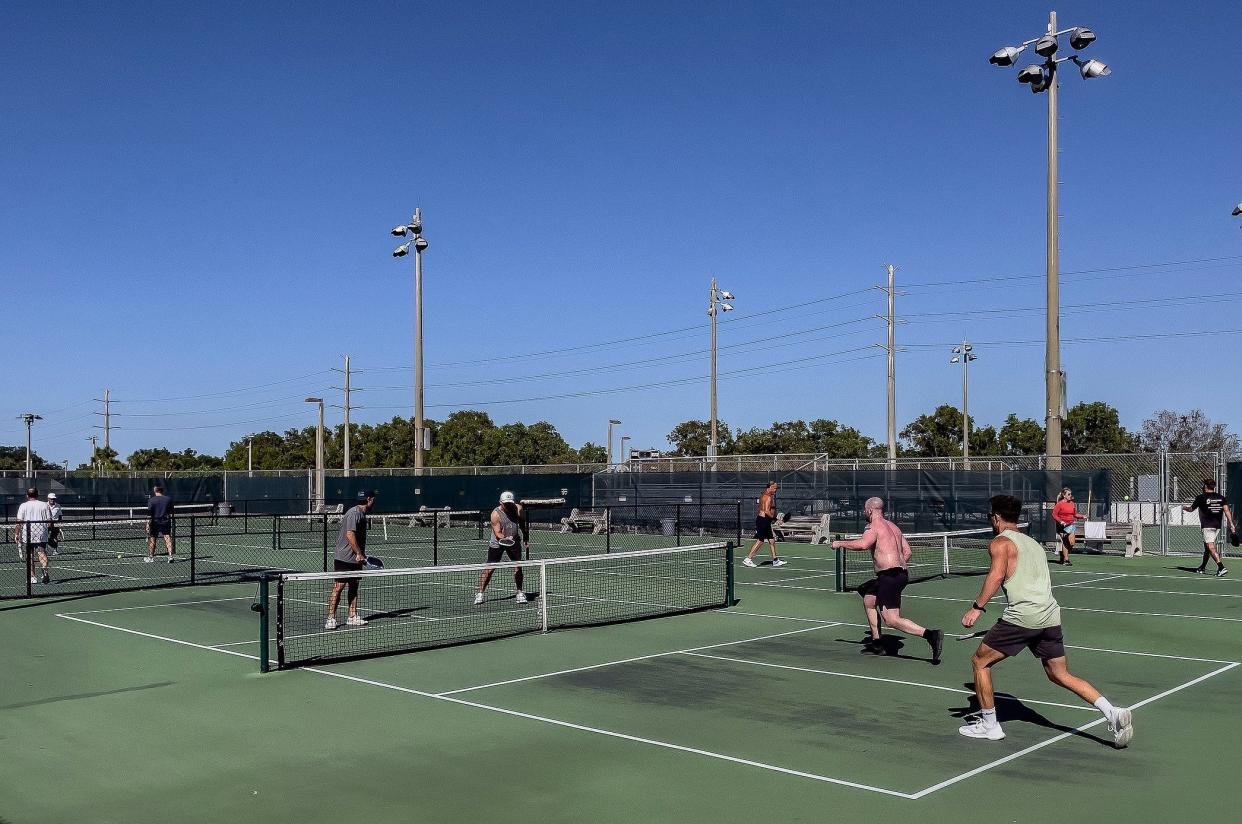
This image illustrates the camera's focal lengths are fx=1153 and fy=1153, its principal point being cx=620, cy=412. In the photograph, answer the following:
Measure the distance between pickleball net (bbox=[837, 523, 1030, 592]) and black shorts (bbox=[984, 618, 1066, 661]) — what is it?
1015 cm

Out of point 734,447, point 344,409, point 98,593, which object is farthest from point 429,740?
point 734,447

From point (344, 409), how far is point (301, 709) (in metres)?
66.9

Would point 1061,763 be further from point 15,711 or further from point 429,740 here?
point 15,711


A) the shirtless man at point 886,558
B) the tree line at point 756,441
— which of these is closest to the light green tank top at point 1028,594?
the shirtless man at point 886,558

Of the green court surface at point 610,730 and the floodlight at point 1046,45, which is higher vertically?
the floodlight at point 1046,45

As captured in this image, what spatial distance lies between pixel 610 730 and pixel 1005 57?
21.2 metres

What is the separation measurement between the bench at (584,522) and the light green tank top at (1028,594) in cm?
2869

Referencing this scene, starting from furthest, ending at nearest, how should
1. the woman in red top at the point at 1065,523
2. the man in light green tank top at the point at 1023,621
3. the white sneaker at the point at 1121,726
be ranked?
the woman in red top at the point at 1065,523, the man in light green tank top at the point at 1023,621, the white sneaker at the point at 1121,726

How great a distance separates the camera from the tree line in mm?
80062

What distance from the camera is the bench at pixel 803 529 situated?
33406 mm

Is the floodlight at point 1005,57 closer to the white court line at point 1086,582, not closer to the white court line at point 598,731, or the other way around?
the white court line at point 1086,582

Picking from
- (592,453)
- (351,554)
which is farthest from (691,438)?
(351,554)

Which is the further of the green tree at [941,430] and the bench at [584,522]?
the green tree at [941,430]

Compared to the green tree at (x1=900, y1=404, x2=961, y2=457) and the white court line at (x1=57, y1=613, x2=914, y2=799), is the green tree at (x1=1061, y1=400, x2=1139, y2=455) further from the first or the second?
the white court line at (x1=57, y1=613, x2=914, y2=799)
